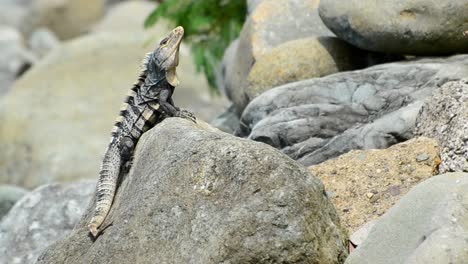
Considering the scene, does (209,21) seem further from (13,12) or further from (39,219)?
(13,12)

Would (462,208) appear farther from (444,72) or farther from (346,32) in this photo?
(346,32)

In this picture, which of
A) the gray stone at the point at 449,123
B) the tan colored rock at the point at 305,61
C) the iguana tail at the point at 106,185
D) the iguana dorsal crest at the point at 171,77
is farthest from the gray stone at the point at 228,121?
the gray stone at the point at 449,123

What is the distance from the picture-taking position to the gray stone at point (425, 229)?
584 cm

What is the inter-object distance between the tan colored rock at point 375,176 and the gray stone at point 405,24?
1.73 metres

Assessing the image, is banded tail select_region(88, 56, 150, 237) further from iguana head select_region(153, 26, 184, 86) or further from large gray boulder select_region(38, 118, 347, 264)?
large gray boulder select_region(38, 118, 347, 264)

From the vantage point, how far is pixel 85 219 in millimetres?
7965

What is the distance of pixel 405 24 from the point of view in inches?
378

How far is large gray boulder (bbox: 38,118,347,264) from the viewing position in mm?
6434

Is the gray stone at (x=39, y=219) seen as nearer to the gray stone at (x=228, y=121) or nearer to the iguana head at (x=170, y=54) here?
the gray stone at (x=228, y=121)

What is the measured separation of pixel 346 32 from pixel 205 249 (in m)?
4.17


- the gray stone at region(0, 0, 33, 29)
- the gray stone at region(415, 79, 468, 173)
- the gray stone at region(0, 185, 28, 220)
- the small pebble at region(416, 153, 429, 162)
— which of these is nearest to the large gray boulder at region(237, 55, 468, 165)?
the gray stone at region(415, 79, 468, 173)

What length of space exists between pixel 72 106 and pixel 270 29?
27.8 feet

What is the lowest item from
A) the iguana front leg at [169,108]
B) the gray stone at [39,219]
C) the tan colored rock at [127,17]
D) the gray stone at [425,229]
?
the tan colored rock at [127,17]

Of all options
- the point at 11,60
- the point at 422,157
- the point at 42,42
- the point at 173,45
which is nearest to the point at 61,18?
the point at 42,42
